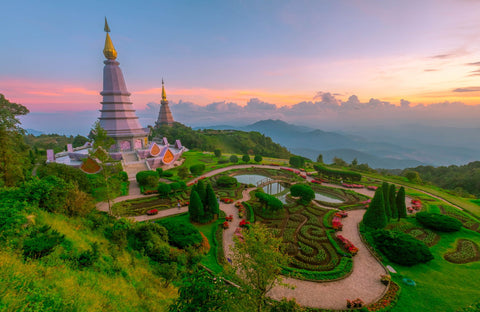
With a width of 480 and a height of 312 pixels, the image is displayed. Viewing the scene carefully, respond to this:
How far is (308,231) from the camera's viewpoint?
19750 mm

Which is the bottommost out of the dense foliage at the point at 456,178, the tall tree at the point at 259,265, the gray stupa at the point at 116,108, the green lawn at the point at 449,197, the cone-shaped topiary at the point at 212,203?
the dense foliage at the point at 456,178

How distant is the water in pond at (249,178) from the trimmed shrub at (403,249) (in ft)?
71.9

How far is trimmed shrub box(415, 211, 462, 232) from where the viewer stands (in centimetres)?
1911

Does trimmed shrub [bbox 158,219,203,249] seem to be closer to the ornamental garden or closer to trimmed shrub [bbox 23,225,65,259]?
the ornamental garden

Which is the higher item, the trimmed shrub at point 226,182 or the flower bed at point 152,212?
the trimmed shrub at point 226,182

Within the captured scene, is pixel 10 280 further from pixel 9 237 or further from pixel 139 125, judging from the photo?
pixel 139 125

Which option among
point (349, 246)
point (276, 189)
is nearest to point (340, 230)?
point (349, 246)

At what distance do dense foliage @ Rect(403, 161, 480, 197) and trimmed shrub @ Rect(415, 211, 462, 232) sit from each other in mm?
19767

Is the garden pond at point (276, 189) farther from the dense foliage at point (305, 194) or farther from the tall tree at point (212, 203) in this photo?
the tall tree at point (212, 203)

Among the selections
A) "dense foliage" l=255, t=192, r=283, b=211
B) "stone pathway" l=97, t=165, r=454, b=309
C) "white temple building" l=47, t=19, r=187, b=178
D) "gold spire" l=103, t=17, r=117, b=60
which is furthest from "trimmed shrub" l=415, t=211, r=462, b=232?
"gold spire" l=103, t=17, r=117, b=60

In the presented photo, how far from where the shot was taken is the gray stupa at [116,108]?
129 feet

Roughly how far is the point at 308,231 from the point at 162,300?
14.9 m

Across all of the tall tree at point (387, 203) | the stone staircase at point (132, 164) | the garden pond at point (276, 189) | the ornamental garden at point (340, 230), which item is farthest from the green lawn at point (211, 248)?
the stone staircase at point (132, 164)

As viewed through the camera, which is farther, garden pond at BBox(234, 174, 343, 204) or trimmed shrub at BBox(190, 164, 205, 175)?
trimmed shrub at BBox(190, 164, 205, 175)
